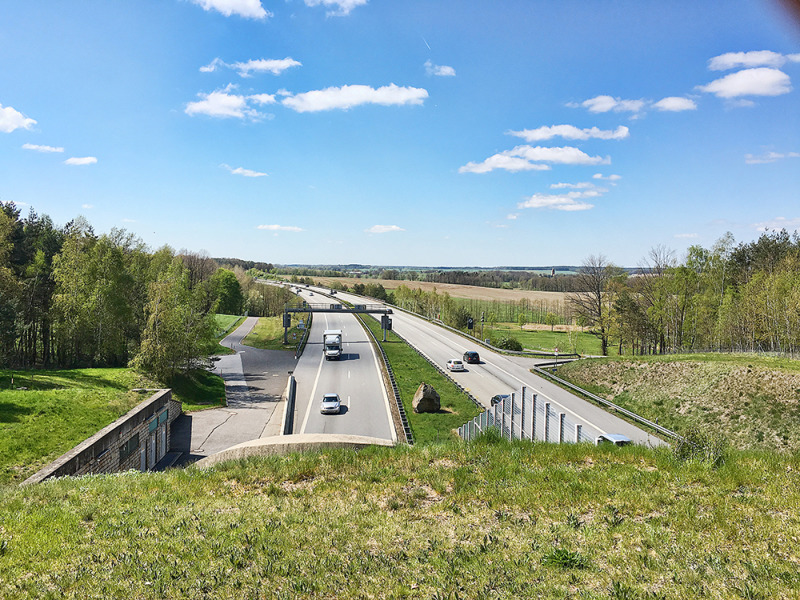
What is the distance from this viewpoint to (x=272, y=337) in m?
66.1

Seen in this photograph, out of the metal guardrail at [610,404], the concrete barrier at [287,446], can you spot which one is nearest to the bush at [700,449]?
the concrete barrier at [287,446]

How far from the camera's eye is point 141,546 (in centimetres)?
677

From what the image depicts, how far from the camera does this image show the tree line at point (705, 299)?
42.8 metres

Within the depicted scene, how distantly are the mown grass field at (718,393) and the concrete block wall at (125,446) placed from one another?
23572 mm

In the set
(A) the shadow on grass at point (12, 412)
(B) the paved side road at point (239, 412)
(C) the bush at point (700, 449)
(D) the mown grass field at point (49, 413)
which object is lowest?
(B) the paved side road at point (239, 412)

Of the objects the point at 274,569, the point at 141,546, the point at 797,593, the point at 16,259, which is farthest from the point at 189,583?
the point at 16,259

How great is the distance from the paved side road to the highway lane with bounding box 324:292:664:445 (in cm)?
1483

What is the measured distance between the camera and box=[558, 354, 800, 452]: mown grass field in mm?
23266

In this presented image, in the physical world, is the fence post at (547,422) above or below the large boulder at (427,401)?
above

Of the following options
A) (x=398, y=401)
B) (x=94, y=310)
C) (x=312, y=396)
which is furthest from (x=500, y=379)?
(x=94, y=310)

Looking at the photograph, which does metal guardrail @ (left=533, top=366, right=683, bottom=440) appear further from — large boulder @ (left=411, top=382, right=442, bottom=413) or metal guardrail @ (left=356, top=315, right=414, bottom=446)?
metal guardrail @ (left=356, top=315, right=414, bottom=446)

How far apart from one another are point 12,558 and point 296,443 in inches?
236

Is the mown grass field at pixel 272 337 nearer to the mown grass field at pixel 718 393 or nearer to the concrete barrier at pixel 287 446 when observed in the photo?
the mown grass field at pixel 718 393

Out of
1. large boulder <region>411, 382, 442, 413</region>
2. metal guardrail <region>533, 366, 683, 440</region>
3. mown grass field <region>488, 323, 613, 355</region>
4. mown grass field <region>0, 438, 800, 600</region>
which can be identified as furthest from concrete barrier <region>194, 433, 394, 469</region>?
mown grass field <region>488, 323, 613, 355</region>
